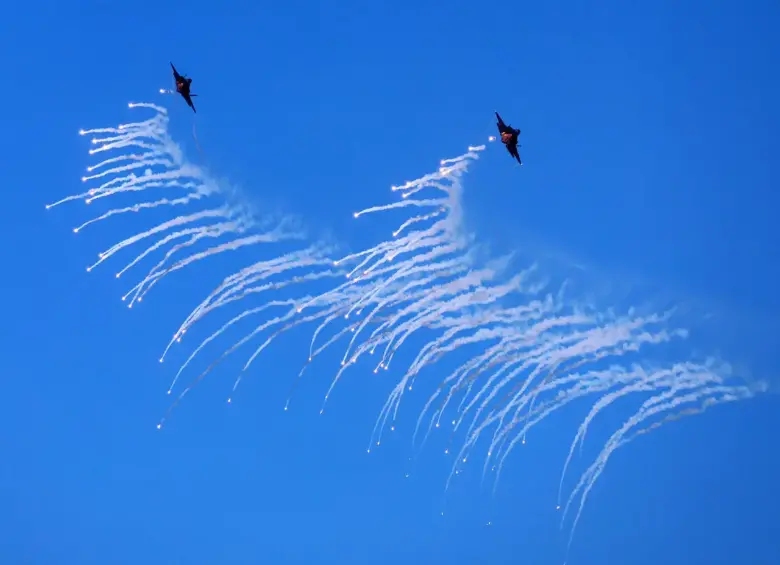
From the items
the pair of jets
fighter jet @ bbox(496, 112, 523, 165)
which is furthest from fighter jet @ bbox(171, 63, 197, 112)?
fighter jet @ bbox(496, 112, 523, 165)

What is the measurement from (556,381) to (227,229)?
15.2 metres

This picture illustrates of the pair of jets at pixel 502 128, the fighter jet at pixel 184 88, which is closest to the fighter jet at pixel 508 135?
the pair of jets at pixel 502 128

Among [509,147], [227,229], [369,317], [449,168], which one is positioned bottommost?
[369,317]

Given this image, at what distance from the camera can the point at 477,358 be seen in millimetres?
38531

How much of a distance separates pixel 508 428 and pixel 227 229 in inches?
568

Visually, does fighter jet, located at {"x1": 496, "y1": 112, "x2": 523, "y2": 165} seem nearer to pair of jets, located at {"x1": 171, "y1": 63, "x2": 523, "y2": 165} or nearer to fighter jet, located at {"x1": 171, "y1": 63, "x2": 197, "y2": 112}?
pair of jets, located at {"x1": 171, "y1": 63, "x2": 523, "y2": 165}

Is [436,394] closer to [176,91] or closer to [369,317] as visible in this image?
[369,317]

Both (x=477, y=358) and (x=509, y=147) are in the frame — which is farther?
(x=509, y=147)

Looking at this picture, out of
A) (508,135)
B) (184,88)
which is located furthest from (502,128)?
(184,88)

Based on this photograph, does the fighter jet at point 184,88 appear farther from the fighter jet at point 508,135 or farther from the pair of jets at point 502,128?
the fighter jet at point 508,135

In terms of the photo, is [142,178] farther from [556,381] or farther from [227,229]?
[556,381]

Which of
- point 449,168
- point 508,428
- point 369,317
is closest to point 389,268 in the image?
point 369,317

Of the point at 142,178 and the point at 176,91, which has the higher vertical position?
the point at 176,91

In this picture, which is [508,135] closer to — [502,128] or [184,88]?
[502,128]
